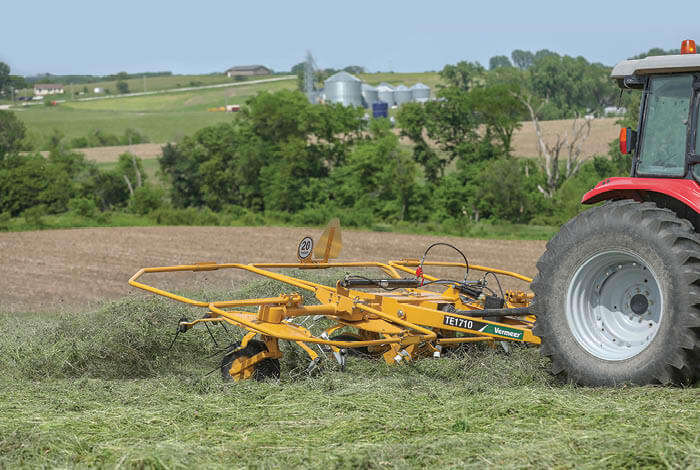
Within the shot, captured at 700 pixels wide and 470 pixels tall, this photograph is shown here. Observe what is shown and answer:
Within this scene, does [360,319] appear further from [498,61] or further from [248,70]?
[498,61]

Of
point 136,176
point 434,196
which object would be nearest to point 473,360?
point 434,196

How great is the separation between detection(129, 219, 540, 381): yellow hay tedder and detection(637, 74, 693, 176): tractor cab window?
1549 millimetres

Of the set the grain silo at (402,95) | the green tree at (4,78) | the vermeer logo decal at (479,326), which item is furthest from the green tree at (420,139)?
the grain silo at (402,95)

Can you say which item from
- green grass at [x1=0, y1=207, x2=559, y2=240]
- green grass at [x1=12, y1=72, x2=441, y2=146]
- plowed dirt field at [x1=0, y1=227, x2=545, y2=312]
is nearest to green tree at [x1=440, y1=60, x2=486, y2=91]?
green grass at [x1=0, y1=207, x2=559, y2=240]

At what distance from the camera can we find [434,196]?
33.6 meters

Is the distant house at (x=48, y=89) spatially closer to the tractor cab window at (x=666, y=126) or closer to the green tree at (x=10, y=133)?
the green tree at (x=10, y=133)

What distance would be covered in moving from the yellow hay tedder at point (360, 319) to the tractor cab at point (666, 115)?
5.12ft

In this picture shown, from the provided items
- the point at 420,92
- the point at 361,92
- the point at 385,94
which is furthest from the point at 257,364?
the point at 420,92

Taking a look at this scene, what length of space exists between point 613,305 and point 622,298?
8 centimetres

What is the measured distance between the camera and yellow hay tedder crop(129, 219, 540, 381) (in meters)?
6.57

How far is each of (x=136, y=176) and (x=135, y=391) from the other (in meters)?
35.3

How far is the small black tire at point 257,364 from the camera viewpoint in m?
6.62

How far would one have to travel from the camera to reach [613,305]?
18.9 feet

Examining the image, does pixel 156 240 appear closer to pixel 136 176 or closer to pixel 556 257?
pixel 136 176
